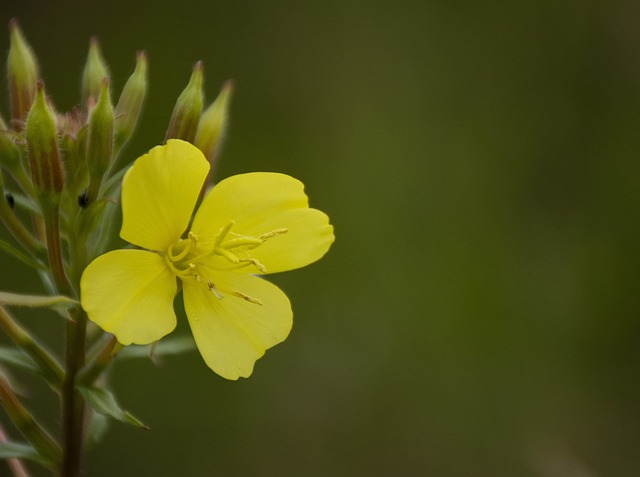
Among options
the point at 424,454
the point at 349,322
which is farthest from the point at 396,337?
the point at 424,454

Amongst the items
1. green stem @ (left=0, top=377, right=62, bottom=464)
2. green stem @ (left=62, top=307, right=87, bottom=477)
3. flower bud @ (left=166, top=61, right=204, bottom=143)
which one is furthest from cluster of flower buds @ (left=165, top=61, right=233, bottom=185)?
green stem @ (left=0, top=377, right=62, bottom=464)

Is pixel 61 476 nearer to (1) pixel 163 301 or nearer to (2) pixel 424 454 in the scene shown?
(1) pixel 163 301

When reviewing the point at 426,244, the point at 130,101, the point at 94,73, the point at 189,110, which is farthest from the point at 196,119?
the point at 426,244

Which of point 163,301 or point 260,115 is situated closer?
point 163,301

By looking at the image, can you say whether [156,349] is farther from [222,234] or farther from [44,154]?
[44,154]

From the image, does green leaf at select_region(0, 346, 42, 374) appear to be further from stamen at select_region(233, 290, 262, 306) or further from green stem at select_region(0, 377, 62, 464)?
stamen at select_region(233, 290, 262, 306)

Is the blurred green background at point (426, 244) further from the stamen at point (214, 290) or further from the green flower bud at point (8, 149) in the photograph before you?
the green flower bud at point (8, 149)
